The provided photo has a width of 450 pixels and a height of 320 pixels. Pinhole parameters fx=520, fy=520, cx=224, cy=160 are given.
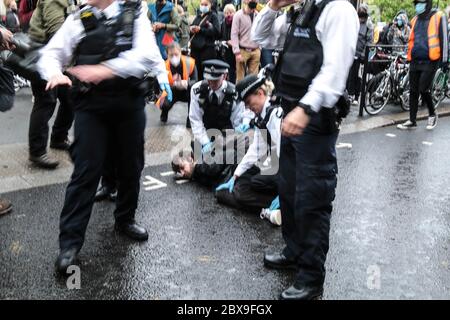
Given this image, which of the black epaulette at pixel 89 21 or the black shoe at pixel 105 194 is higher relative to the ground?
the black epaulette at pixel 89 21

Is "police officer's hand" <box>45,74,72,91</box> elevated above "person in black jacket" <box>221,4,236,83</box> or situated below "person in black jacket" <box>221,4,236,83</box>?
above

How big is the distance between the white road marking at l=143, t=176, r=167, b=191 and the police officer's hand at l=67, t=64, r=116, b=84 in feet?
6.55

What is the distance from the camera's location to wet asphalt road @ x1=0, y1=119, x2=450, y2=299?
3094 millimetres

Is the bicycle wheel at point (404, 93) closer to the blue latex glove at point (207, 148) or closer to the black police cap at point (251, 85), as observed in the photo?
the blue latex glove at point (207, 148)

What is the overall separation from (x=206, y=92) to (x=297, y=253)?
2384 millimetres

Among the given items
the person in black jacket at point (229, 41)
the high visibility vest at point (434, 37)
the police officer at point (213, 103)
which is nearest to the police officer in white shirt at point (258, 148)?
the police officer at point (213, 103)

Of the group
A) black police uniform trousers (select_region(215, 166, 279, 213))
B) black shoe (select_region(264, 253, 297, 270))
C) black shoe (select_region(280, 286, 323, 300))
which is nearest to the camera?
black shoe (select_region(280, 286, 323, 300))

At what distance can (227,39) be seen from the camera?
31.6 feet

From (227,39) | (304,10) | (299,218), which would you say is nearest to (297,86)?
(304,10)

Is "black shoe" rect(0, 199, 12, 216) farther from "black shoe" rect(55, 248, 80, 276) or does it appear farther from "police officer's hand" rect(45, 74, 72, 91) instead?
"police officer's hand" rect(45, 74, 72, 91)

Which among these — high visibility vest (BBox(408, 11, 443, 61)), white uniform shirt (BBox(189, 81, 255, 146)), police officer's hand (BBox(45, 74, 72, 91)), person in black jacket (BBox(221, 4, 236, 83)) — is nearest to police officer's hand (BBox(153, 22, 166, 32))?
person in black jacket (BBox(221, 4, 236, 83))

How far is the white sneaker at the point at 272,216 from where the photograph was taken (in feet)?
13.1

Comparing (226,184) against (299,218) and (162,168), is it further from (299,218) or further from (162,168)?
(299,218)

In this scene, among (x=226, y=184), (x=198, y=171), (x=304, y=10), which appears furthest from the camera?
(x=198, y=171)
